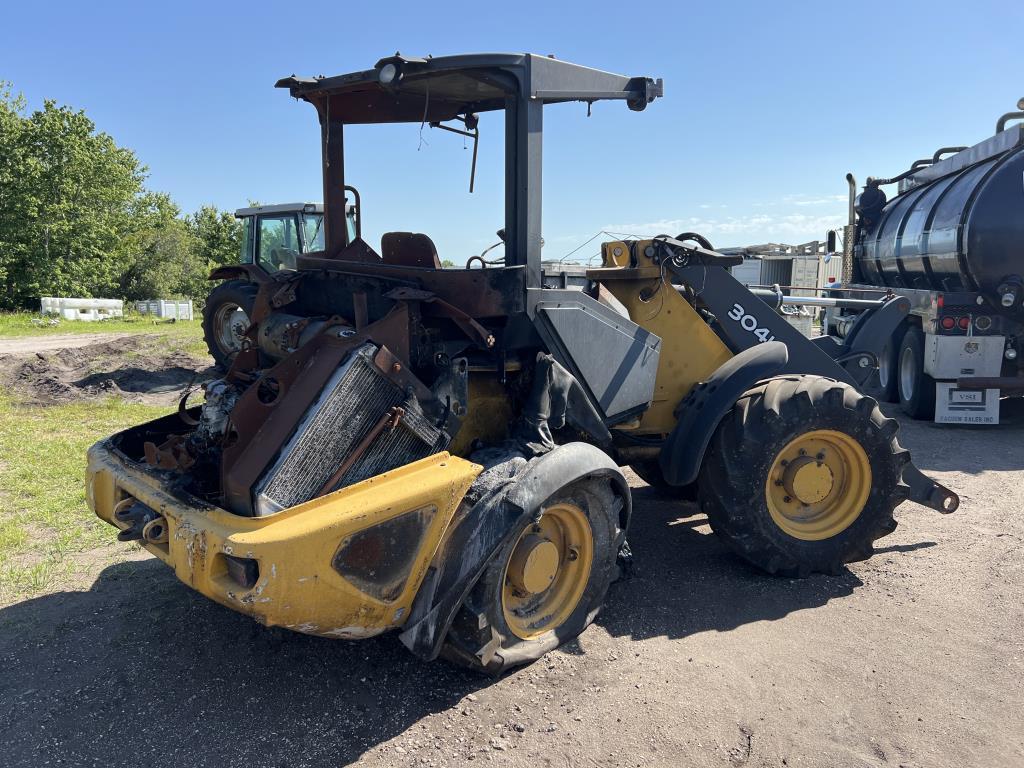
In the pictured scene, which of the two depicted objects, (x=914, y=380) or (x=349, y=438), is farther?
(x=914, y=380)

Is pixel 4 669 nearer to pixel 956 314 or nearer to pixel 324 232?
pixel 324 232

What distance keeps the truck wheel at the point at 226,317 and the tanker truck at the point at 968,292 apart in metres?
6.77

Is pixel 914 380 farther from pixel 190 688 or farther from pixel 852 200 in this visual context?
pixel 190 688

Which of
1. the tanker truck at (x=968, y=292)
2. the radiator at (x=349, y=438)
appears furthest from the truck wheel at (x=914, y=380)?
the radiator at (x=349, y=438)

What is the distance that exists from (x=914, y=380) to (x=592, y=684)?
308 inches

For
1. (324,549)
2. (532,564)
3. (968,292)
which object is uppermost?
(968,292)

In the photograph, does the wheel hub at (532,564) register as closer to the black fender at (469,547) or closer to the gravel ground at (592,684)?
the black fender at (469,547)

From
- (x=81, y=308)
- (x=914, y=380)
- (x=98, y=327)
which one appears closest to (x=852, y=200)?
(x=914, y=380)

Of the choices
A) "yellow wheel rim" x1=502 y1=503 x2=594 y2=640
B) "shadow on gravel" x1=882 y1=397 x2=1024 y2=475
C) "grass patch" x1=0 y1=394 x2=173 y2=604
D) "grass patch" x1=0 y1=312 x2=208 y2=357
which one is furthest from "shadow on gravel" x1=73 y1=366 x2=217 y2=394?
"shadow on gravel" x1=882 y1=397 x2=1024 y2=475

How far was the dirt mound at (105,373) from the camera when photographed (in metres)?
10.2

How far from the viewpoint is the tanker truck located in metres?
8.37

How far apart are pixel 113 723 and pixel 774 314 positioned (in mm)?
4094

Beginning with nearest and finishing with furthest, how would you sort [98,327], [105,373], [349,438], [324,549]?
[324,549], [349,438], [105,373], [98,327]

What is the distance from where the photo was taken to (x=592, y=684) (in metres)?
3.35
